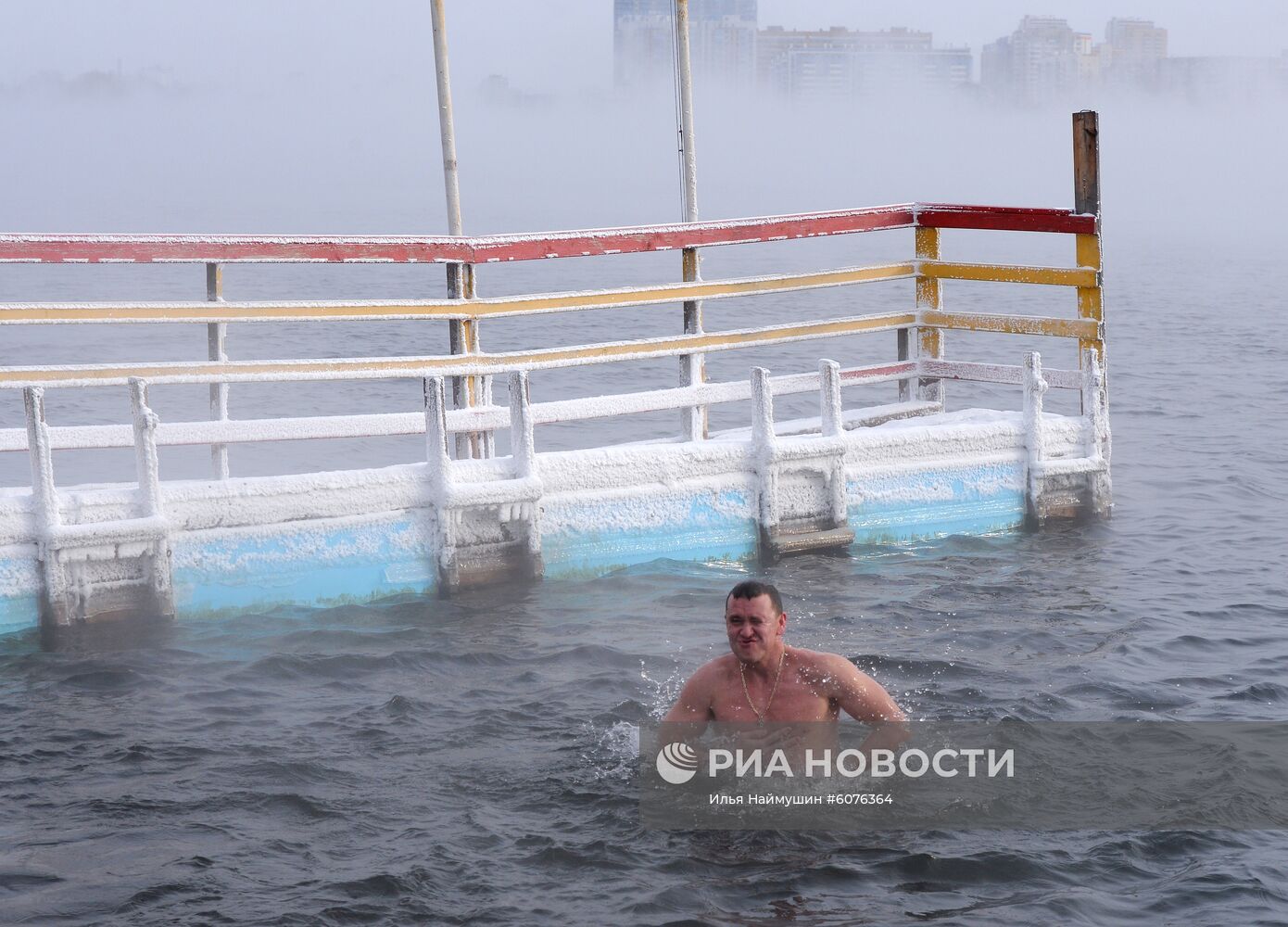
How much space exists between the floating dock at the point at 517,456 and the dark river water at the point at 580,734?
0.29 m

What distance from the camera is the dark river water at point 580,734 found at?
6.59 meters

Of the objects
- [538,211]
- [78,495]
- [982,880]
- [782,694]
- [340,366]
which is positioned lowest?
[982,880]

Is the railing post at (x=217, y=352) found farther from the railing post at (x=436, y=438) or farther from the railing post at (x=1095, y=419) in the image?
the railing post at (x=1095, y=419)

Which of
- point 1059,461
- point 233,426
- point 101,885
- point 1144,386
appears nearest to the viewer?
point 101,885

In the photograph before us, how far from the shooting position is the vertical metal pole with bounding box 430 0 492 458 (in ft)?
37.6

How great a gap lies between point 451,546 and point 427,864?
3.86 meters

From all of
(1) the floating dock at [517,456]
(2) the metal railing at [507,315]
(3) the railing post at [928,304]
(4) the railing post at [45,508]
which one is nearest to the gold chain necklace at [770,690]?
(1) the floating dock at [517,456]

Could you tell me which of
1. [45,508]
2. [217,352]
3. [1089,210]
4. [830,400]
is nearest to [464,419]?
[217,352]

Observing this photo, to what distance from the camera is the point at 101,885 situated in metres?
6.61

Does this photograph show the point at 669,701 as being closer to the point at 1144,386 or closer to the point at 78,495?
the point at 78,495

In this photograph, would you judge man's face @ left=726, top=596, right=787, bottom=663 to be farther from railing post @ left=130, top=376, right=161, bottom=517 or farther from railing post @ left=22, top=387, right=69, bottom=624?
railing post @ left=22, top=387, right=69, bottom=624

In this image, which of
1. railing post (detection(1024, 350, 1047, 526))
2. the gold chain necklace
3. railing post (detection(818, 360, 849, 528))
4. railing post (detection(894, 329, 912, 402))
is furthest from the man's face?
railing post (detection(894, 329, 912, 402))

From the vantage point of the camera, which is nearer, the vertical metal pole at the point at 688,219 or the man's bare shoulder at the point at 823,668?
the man's bare shoulder at the point at 823,668

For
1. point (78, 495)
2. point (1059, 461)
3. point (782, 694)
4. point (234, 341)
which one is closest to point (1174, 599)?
point (1059, 461)
